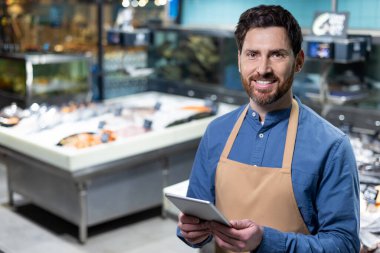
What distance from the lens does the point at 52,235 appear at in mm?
4961

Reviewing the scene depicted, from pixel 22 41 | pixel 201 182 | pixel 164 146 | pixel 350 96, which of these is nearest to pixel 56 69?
pixel 22 41

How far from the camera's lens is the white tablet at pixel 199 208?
1.61 metres

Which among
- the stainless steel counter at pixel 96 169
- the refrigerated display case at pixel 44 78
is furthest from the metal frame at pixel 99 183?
the refrigerated display case at pixel 44 78

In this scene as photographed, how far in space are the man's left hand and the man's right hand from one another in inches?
3.1

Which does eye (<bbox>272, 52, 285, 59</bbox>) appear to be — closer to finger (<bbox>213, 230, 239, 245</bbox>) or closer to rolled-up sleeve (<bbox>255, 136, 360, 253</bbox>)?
rolled-up sleeve (<bbox>255, 136, 360, 253</bbox>)

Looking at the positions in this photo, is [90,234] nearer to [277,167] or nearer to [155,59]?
[155,59]

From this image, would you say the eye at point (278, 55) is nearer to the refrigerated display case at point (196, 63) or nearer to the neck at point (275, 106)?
the neck at point (275, 106)

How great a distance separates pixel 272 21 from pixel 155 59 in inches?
223

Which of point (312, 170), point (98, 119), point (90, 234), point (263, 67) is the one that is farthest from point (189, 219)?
point (98, 119)

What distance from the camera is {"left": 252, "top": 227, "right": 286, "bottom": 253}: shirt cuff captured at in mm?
1733

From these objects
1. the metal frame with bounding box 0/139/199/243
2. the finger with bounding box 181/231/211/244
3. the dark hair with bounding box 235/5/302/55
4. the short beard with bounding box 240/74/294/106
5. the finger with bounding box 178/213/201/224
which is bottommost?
the metal frame with bounding box 0/139/199/243

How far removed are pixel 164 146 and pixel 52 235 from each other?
49.1 inches

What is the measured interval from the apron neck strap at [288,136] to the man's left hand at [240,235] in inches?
10.4

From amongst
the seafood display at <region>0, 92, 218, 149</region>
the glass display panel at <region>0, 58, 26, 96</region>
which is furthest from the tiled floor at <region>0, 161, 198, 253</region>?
the glass display panel at <region>0, 58, 26, 96</region>
